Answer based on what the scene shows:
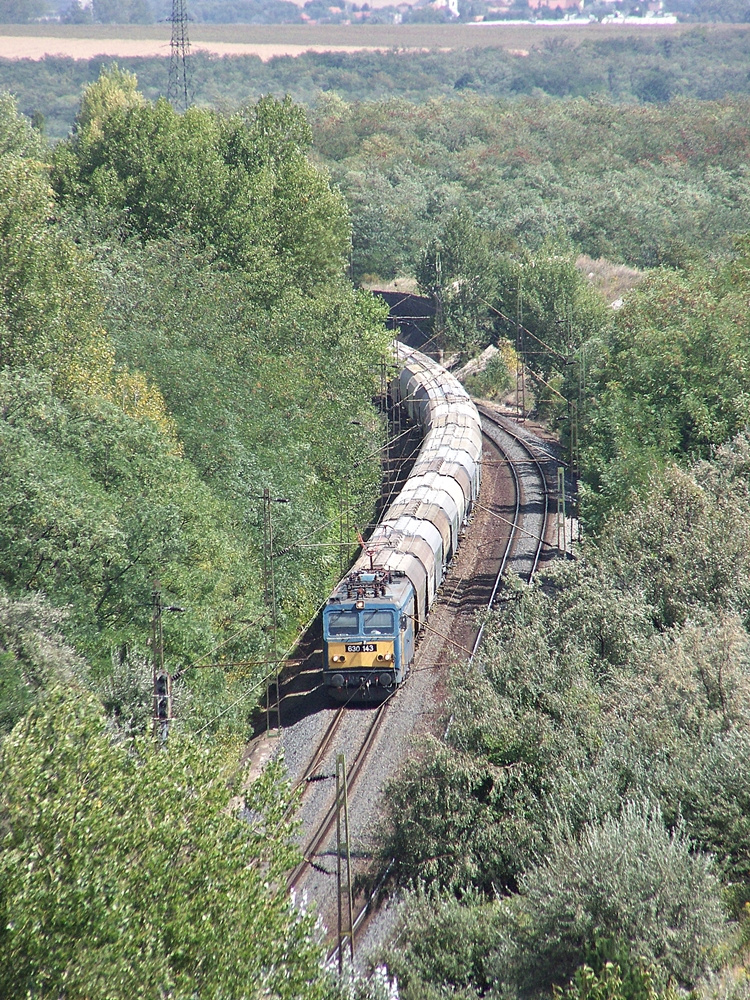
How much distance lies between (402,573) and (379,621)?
103 inches

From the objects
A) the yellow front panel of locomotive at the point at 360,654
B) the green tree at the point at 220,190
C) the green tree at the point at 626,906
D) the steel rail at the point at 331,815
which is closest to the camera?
the green tree at the point at 626,906

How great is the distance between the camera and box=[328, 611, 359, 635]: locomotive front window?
1082 inches

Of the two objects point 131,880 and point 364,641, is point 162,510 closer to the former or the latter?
point 364,641

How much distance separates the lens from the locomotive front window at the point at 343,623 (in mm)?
27484

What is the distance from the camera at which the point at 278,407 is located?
40.9m

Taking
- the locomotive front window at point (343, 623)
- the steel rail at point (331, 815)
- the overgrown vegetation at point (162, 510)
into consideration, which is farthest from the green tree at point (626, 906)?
the locomotive front window at point (343, 623)

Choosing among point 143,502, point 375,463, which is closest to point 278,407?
point 375,463

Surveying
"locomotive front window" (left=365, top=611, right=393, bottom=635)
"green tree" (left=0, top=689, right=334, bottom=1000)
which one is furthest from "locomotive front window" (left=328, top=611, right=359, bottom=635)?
"green tree" (left=0, top=689, right=334, bottom=1000)

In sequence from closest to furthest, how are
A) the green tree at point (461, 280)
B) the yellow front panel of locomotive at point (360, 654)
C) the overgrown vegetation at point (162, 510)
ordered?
1. the overgrown vegetation at point (162, 510)
2. the yellow front panel of locomotive at point (360, 654)
3. the green tree at point (461, 280)

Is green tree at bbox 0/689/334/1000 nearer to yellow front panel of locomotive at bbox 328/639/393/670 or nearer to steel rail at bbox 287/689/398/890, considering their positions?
steel rail at bbox 287/689/398/890

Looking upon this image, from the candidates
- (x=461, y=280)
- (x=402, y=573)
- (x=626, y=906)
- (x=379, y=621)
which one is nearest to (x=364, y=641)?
(x=379, y=621)

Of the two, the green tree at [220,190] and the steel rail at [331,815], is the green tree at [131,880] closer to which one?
the steel rail at [331,815]

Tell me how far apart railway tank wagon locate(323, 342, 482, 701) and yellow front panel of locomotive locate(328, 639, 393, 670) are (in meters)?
0.03

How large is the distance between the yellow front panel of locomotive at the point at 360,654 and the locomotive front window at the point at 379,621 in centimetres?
36
